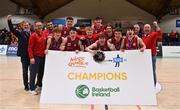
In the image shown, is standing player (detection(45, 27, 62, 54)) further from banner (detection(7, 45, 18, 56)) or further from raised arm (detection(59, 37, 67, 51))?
banner (detection(7, 45, 18, 56))

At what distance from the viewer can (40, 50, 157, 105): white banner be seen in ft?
17.9

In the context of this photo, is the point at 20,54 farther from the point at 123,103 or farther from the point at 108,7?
the point at 108,7

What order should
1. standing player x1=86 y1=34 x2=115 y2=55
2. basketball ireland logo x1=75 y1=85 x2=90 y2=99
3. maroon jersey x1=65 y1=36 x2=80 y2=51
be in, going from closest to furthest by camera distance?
basketball ireland logo x1=75 y1=85 x2=90 y2=99, standing player x1=86 y1=34 x2=115 y2=55, maroon jersey x1=65 y1=36 x2=80 y2=51

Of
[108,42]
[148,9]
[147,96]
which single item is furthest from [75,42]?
[148,9]

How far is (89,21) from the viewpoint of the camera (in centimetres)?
2589

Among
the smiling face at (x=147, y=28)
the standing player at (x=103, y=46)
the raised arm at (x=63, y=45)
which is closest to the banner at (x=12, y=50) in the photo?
the smiling face at (x=147, y=28)

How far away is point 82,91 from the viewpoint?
5461 mm

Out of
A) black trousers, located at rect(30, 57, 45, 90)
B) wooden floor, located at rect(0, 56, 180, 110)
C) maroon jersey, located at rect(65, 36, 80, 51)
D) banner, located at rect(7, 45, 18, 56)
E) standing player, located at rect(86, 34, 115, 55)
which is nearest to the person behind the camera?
standing player, located at rect(86, 34, 115, 55)

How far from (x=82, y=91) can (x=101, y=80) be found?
36cm

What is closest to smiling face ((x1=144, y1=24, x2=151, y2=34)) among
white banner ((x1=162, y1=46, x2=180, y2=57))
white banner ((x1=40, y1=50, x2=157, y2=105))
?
white banner ((x1=40, y1=50, x2=157, y2=105))

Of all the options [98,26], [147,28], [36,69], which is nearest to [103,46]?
[98,26]

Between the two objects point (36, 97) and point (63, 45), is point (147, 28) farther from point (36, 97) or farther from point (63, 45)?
point (36, 97)

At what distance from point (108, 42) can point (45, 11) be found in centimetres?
2006

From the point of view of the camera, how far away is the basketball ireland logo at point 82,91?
17.9 ft
